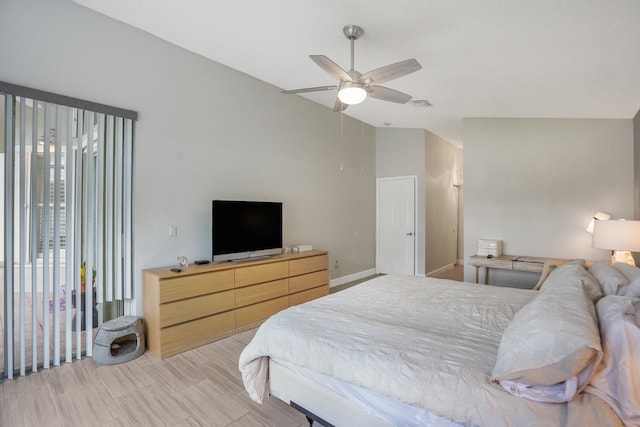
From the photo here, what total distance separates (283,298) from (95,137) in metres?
2.54

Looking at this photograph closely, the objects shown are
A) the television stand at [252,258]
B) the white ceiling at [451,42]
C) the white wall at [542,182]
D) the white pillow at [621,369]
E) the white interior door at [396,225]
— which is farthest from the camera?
the white interior door at [396,225]

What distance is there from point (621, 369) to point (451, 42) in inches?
96.4

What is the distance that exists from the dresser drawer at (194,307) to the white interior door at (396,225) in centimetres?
369

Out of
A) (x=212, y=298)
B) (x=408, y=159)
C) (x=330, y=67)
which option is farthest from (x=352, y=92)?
(x=408, y=159)

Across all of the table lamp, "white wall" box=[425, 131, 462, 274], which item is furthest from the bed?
"white wall" box=[425, 131, 462, 274]

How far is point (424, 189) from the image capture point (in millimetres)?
5773

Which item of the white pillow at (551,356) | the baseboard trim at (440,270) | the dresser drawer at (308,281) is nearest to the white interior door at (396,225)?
the baseboard trim at (440,270)

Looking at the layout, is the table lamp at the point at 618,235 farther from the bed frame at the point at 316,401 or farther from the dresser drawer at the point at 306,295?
the dresser drawer at the point at 306,295

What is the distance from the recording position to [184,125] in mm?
3385

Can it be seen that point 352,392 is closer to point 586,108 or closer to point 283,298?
point 283,298

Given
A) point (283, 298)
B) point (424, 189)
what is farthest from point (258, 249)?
point (424, 189)

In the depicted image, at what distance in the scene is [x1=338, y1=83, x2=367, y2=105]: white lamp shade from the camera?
2463 mm

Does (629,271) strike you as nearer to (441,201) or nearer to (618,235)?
(618,235)

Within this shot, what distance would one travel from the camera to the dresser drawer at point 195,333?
9.23 feet
